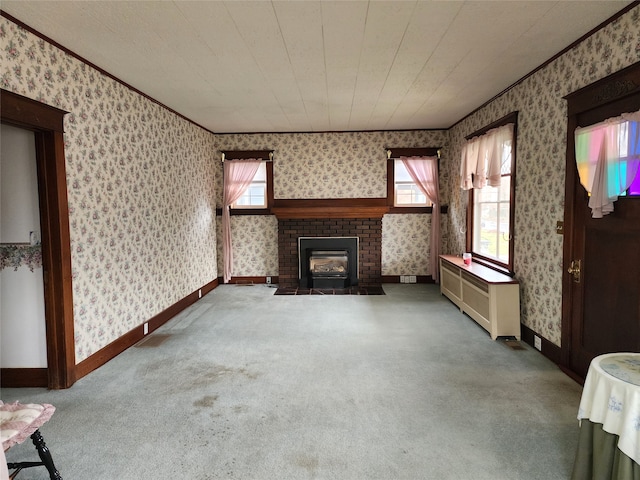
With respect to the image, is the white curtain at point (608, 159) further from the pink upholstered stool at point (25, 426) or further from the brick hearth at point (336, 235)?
the brick hearth at point (336, 235)

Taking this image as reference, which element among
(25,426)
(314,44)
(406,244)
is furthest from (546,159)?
(25,426)

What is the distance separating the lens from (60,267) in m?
2.94

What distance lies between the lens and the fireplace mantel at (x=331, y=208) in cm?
631

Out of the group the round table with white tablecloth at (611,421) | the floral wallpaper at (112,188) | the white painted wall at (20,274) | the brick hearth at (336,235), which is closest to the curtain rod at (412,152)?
the brick hearth at (336,235)

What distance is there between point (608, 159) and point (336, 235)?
430 centimetres

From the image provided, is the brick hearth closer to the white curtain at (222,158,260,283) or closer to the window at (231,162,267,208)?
the window at (231,162,267,208)

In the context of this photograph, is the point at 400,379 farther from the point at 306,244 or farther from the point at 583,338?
the point at 306,244

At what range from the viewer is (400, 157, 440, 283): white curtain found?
21.4 feet

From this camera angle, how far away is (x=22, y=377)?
3023 millimetres

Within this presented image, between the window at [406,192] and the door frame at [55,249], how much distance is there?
4.94 m

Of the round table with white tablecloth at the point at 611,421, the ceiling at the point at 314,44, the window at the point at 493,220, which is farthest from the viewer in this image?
the window at the point at 493,220

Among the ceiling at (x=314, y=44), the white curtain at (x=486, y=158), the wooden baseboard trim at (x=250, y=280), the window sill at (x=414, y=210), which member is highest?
the ceiling at (x=314, y=44)

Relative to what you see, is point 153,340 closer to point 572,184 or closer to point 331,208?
point 331,208

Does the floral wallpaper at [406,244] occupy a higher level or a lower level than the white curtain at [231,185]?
lower
